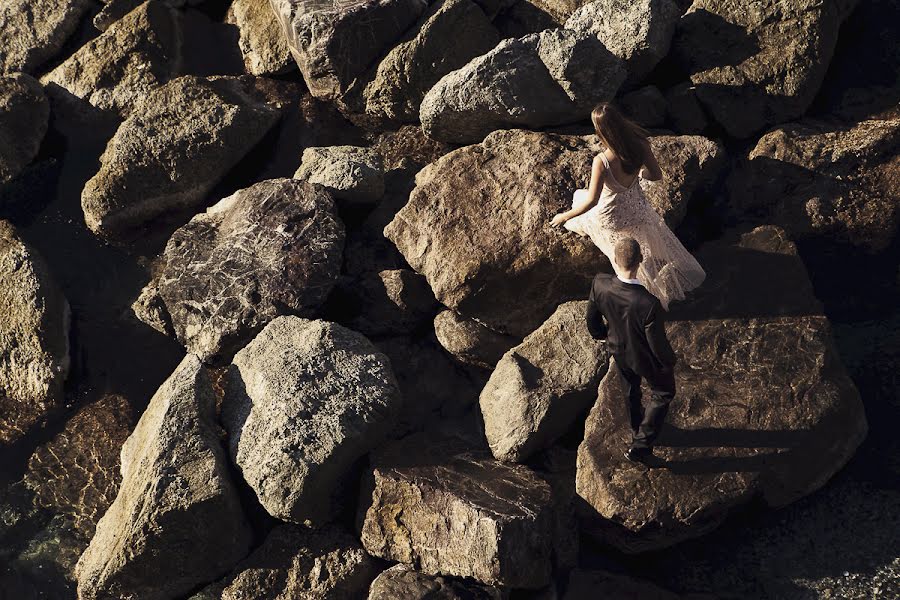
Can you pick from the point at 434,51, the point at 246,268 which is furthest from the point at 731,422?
the point at 434,51

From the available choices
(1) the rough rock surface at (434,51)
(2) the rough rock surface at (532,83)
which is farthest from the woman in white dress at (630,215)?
(1) the rough rock surface at (434,51)

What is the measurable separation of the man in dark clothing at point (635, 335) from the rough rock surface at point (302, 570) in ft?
5.79

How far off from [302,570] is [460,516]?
1.05 metres

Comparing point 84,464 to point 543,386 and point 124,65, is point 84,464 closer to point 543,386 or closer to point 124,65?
point 543,386

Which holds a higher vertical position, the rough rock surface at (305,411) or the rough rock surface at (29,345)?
the rough rock surface at (29,345)

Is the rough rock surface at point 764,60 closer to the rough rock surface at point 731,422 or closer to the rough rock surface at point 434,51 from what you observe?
the rough rock surface at point 731,422

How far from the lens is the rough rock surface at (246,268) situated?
6.70 meters

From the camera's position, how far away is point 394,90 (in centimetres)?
769

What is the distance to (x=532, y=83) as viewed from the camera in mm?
6992

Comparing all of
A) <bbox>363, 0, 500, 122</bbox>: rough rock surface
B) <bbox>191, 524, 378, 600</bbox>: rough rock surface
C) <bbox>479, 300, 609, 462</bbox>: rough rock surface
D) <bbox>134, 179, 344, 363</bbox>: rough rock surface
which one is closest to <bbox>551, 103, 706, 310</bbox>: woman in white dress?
<bbox>479, 300, 609, 462</bbox>: rough rock surface

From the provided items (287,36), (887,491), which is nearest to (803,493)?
(887,491)

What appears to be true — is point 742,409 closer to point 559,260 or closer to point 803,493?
point 803,493

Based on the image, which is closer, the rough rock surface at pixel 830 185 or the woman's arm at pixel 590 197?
the woman's arm at pixel 590 197

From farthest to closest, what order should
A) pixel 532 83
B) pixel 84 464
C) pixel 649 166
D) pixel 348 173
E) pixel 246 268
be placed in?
pixel 348 173, pixel 532 83, pixel 246 268, pixel 84 464, pixel 649 166
